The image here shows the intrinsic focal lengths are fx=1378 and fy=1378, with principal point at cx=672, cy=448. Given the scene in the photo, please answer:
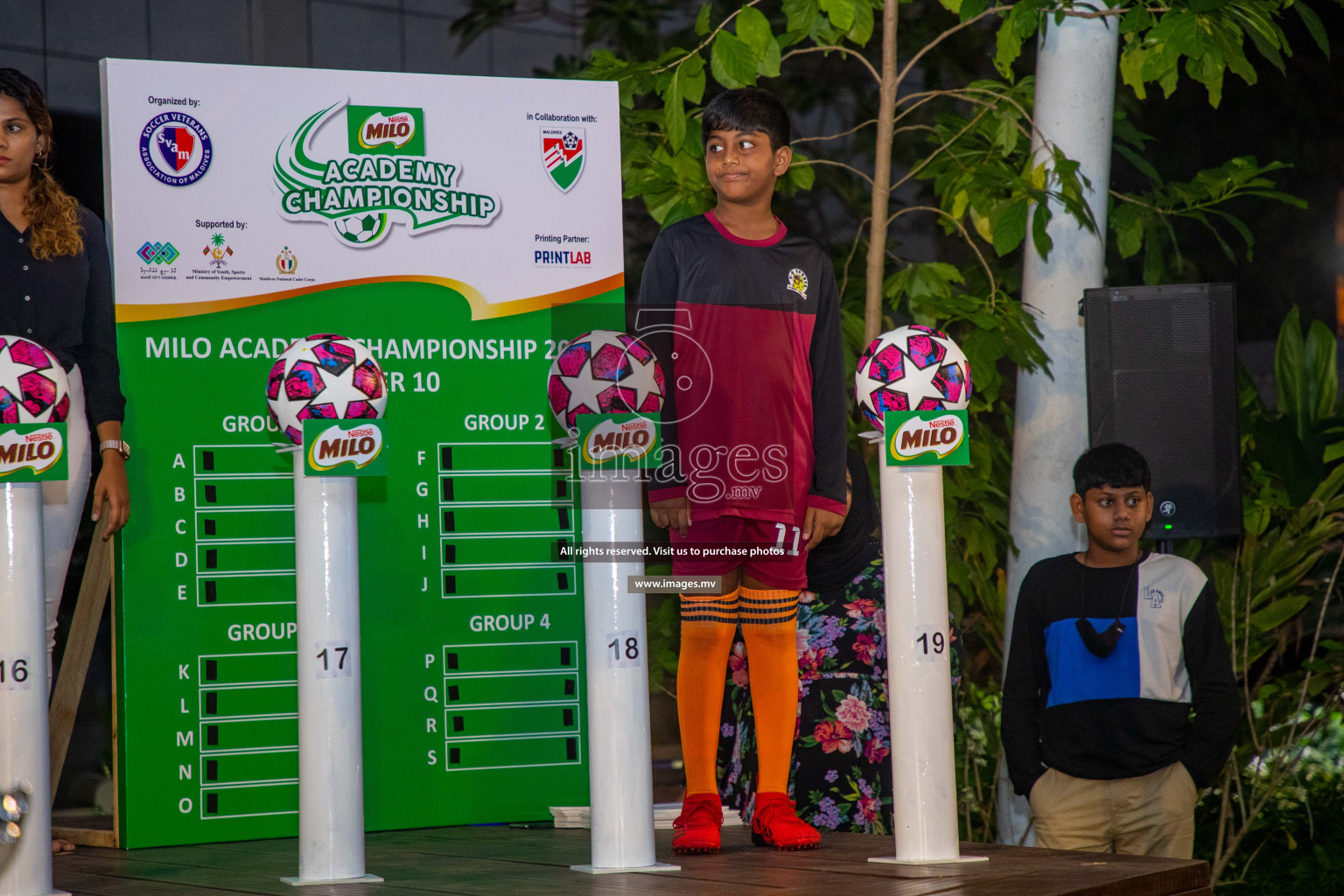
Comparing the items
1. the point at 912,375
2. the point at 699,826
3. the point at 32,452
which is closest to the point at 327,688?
the point at 32,452

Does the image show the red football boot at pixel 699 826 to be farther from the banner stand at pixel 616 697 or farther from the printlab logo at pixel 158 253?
the printlab logo at pixel 158 253

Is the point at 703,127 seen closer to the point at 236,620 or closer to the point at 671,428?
the point at 671,428

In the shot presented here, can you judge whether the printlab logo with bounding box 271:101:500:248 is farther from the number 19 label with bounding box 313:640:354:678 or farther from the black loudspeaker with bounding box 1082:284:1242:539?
the black loudspeaker with bounding box 1082:284:1242:539

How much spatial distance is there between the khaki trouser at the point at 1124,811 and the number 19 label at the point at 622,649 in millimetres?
1169

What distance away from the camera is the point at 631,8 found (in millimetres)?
6039

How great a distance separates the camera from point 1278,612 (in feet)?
13.8

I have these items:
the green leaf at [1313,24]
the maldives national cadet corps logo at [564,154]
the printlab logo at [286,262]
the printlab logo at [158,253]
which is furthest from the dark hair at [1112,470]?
the printlab logo at [158,253]

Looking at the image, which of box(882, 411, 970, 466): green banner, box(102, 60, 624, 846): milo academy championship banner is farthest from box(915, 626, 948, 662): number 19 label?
box(102, 60, 624, 846): milo academy championship banner

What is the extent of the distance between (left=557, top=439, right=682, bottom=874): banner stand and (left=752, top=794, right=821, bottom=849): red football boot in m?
0.29

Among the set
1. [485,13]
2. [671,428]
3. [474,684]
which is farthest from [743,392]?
[485,13]

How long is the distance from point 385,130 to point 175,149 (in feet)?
1.49

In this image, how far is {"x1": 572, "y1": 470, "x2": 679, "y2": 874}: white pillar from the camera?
7.66ft

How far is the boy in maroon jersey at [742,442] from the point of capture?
2.54 meters

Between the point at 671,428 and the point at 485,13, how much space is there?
3820 millimetres
